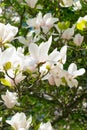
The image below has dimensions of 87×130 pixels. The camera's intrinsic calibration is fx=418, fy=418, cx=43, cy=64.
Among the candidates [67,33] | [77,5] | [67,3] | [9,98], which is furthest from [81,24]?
[77,5]

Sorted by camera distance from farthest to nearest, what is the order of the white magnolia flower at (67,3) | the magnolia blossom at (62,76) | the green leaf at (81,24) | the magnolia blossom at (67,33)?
the white magnolia flower at (67,3) < the magnolia blossom at (67,33) < the green leaf at (81,24) < the magnolia blossom at (62,76)

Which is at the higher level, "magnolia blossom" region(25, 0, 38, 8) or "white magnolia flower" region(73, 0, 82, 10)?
"magnolia blossom" region(25, 0, 38, 8)

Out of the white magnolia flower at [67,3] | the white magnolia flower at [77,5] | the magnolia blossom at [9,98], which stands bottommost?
the magnolia blossom at [9,98]

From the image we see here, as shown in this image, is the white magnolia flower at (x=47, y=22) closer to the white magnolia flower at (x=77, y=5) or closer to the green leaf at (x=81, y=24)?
the green leaf at (x=81, y=24)

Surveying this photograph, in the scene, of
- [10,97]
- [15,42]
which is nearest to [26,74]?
[10,97]

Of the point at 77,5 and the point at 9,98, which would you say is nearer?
the point at 9,98

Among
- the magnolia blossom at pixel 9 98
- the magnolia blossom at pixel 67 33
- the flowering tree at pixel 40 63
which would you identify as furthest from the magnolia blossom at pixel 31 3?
the magnolia blossom at pixel 9 98

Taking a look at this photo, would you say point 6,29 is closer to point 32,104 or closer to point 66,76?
point 66,76

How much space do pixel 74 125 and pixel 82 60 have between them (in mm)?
643

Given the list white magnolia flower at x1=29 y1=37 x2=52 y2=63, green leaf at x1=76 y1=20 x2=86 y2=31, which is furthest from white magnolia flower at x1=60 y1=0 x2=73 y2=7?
white magnolia flower at x1=29 y1=37 x2=52 y2=63

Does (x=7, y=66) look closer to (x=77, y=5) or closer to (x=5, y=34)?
(x=5, y=34)

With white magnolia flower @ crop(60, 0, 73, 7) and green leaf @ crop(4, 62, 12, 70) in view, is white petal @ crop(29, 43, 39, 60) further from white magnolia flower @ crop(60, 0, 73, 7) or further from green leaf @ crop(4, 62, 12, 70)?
→ white magnolia flower @ crop(60, 0, 73, 7)

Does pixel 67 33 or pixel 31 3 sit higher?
pixel 31 3

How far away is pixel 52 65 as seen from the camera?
1.99m
